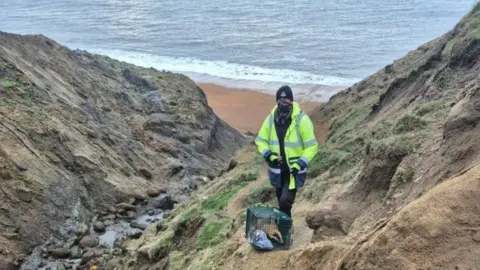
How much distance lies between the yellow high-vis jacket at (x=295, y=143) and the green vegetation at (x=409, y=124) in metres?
3.14

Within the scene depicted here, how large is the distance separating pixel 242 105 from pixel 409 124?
2496 centimetres

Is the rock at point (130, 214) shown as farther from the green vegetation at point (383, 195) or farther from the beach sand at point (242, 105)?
the beach sand at point (242, 105)

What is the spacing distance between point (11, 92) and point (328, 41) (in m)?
37.0

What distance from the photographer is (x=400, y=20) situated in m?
56.6

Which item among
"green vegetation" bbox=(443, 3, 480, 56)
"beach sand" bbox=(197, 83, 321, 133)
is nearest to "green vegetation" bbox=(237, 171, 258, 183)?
"green vegetation" bbox=(443, 3, 480, 56)

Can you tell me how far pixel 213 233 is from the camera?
31.8ft

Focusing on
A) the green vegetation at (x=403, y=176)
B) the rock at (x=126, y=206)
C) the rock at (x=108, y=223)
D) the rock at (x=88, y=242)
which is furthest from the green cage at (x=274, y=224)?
the rock at (x=126, y=206)

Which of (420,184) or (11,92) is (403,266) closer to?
(420,184)

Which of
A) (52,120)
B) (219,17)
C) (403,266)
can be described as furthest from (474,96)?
(219,17)

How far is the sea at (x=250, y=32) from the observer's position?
143ft

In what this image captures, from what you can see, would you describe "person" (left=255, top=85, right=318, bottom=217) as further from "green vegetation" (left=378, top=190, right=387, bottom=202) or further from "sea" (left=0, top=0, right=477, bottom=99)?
"sea" (left=0, top=0, right=477, bottom=99)

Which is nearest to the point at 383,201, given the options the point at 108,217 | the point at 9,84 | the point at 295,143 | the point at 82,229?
the point at 295,143

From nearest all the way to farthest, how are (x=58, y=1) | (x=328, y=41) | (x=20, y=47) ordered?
(x=20, y=47) < (x=328, y=41) < (x=58, y=1)

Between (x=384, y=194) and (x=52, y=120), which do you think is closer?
(x=384, y=194)
